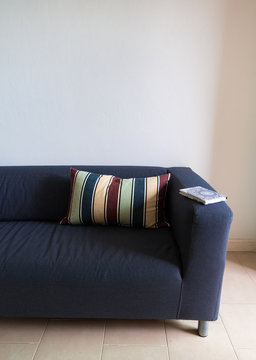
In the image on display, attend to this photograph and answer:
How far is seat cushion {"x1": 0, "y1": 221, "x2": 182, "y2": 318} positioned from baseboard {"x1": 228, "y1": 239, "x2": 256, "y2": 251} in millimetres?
963

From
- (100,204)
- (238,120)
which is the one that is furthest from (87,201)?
(238,120)

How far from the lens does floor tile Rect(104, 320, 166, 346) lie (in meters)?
1.30

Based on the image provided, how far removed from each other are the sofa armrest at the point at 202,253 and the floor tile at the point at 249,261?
2.34 feet

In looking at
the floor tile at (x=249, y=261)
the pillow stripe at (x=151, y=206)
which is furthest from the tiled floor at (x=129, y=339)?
the pillow stripe at (x=151, y=206)

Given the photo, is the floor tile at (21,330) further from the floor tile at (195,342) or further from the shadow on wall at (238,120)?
the shadow on wall at (238,120)

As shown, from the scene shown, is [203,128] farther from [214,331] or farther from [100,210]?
[214,331]

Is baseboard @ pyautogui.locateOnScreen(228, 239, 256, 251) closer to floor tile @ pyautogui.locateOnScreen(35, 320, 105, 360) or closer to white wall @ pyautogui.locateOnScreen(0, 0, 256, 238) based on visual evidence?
white wall @ pyautogui.locateOnScreen(0, 0, 256, 238)

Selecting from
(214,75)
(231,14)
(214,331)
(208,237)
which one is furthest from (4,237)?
(231,14)

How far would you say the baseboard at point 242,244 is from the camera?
2.08 m

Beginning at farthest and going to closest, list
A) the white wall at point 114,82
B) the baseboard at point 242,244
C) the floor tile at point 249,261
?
the baseboard at point 242,244, the floor tile at point 249,261, the white wall at point 114,82

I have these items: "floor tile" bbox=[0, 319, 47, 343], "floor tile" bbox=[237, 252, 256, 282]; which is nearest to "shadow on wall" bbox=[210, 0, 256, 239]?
"floor tile" bbox=[237, 252, 256, 282]

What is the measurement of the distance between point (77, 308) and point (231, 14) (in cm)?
200

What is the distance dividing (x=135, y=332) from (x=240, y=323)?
1.93 ft

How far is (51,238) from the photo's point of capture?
4.73ft
